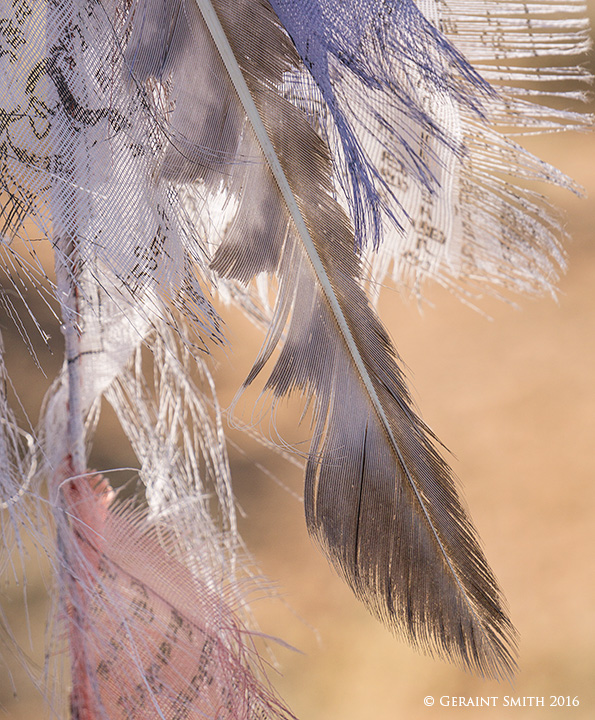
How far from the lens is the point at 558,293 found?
2.12 ft

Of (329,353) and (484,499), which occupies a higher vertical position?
(329,353)

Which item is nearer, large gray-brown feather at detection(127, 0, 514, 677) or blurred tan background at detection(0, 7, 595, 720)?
large gray-brown feather at detection(127, 0, 514, 677)

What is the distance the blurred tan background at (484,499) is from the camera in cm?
53

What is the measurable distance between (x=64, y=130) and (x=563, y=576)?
58 cm

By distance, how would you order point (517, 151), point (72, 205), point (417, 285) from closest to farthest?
point (72, 205) < point (517, 151) < point (417, 285)

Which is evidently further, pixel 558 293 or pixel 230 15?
pixel 558 293

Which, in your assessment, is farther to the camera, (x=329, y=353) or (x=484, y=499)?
(x=484, y=499)

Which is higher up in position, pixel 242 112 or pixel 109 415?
pixel 242 112

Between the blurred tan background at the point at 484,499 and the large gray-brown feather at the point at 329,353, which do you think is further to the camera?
the blurred tan background at the point at 484,499

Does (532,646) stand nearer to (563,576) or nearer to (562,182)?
(563,576)

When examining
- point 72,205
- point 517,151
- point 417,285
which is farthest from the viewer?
point 417,285

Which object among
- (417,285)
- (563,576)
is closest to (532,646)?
(563,576)

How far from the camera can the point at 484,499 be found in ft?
1.93

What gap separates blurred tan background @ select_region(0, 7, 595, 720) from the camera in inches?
20.8
